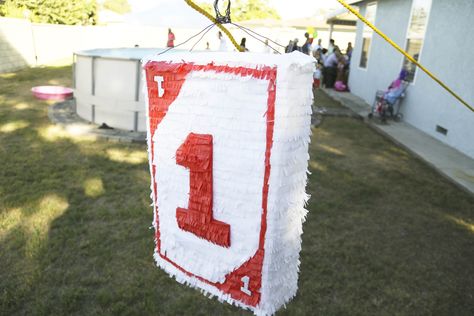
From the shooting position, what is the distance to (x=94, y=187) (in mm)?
4316

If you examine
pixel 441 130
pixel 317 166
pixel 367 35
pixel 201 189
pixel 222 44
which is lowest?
pixel 317 166

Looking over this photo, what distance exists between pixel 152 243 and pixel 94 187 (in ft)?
4.79

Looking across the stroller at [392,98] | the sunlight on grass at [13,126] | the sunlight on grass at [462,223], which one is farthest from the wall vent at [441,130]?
the sunlight on grass at [13,126]

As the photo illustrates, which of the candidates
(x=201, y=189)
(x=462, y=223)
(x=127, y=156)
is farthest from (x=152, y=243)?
(x=462, y=223)

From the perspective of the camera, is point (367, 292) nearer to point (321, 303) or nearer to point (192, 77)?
point (321, 303)

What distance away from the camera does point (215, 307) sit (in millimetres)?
2537

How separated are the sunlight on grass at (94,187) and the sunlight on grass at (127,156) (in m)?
0.74

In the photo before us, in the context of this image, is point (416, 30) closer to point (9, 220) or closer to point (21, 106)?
point (9, 220)

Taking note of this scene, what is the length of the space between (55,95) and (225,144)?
7.79 m

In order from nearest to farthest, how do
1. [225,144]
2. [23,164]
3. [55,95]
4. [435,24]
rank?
[225,144] → [23,164] → [435,24] → [55,95]

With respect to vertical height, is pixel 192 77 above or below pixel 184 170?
above

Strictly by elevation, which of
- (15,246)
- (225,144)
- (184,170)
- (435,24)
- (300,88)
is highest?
(435,24)

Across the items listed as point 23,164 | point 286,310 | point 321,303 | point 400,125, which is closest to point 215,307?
point 286,310

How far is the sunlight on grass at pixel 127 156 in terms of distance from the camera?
5.25 metres
